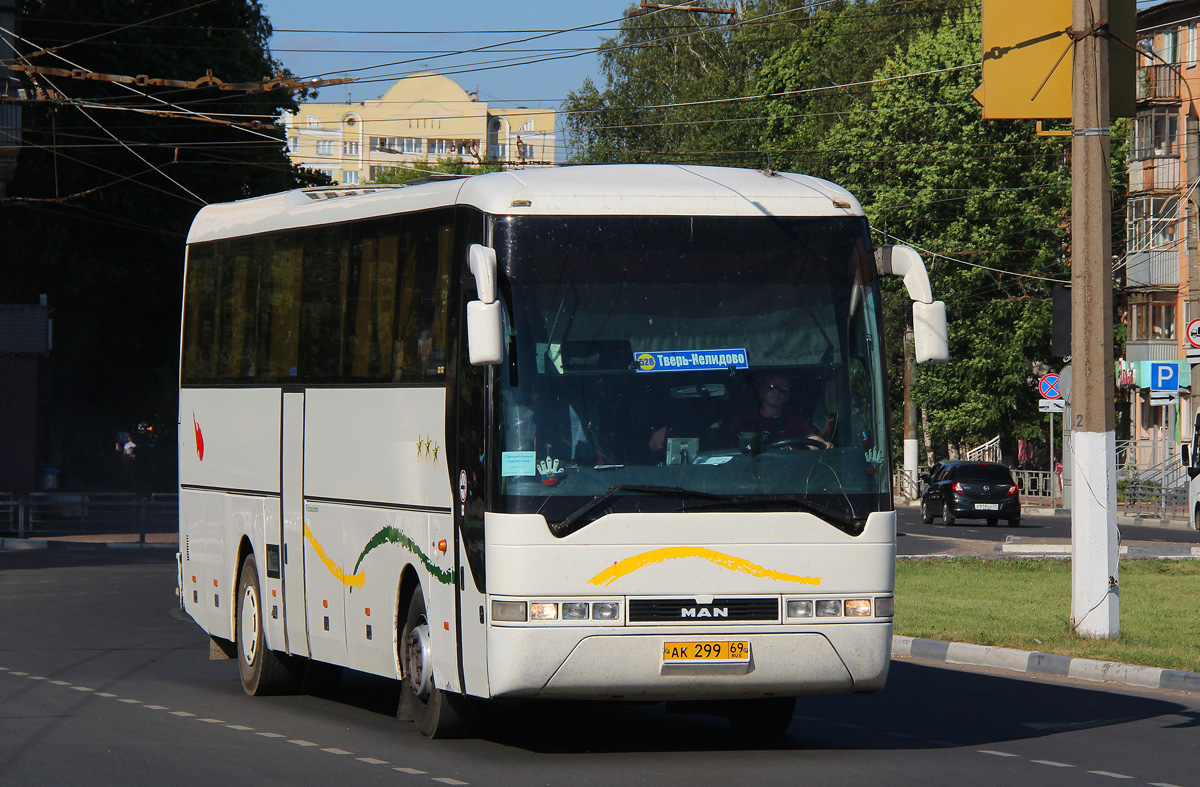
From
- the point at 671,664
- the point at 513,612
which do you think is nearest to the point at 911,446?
the point at 671,664

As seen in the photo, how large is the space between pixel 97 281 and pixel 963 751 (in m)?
36.3

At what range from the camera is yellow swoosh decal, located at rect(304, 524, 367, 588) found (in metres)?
11.8

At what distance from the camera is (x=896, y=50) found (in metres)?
61.8

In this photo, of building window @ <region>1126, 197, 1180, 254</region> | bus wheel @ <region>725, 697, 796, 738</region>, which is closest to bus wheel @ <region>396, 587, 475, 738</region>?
bus wheel @ <region>725, 697, 796, 738</region>

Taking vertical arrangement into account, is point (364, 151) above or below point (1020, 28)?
above

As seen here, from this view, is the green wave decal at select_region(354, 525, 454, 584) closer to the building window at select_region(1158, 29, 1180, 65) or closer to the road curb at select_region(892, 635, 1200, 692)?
the road curb at select_region(892, 635, 1200, 692)

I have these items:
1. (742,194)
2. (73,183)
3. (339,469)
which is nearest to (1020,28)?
(742,194)

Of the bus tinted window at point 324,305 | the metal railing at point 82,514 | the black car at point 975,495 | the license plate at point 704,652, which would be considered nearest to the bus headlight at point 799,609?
the license plate at point 704,652

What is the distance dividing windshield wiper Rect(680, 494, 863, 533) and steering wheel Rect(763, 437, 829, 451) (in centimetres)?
26

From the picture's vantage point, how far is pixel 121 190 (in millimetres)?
43219

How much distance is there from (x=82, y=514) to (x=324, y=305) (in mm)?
25981

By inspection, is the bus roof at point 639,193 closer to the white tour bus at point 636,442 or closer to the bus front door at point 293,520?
the white tour bus at point 636,442

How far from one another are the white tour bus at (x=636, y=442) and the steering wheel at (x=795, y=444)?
18mm

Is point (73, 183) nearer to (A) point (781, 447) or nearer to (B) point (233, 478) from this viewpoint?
(B) point (233, 478)
